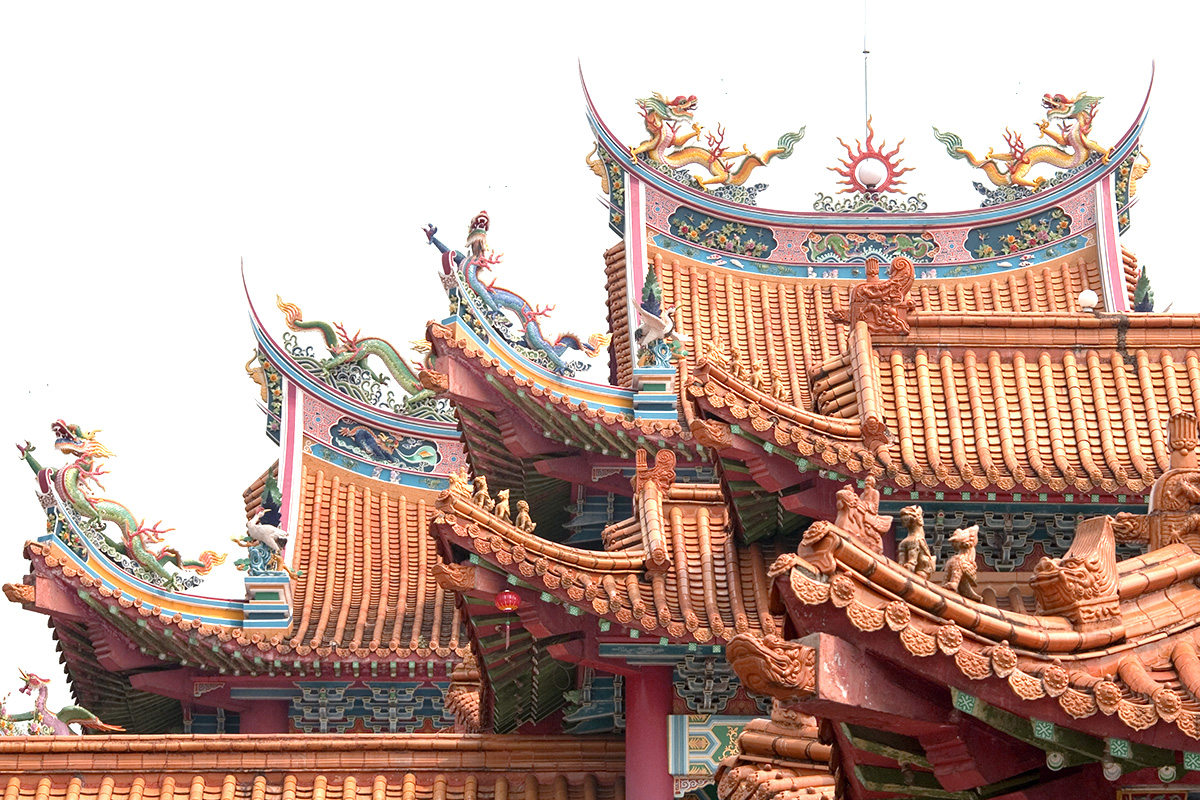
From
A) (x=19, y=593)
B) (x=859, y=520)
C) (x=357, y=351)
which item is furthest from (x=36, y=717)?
(x=859, y=520)

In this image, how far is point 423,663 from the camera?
20453 millimetres

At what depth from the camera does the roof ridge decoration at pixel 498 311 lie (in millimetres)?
19109

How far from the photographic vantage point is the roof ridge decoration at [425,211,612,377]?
19109 millimetres

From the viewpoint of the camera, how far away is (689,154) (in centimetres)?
2245

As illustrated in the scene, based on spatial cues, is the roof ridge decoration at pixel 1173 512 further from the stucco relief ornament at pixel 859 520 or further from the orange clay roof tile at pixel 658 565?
the orange clay roof tile at pixel 658 565

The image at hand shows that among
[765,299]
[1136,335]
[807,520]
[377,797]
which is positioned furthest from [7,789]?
[765,299]

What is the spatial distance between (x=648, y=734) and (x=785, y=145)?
35.2 feet

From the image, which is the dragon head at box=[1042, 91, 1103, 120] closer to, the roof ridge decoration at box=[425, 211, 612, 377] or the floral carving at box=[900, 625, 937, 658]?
the roof ridge decoration at box=[425, 211, 612, 377]

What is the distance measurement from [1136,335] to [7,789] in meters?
7.76

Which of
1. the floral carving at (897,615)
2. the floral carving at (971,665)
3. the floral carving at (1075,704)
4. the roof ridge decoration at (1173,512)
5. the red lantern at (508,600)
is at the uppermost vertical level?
the red lantern at (508,600)

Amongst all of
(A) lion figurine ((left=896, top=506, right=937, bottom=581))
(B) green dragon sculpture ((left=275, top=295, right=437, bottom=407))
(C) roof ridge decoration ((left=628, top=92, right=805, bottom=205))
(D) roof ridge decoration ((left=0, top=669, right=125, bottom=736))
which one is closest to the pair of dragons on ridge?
(C) roof ridge decoration ((left=628, top=92, right=805, bottom=205))

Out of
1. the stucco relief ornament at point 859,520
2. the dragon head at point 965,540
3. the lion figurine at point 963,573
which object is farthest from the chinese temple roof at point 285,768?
the stucco relief ornament at point 859,520

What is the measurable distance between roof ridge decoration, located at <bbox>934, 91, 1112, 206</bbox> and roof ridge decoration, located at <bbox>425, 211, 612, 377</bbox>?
5163 millimetres

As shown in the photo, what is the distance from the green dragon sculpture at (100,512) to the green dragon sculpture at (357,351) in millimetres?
3392
